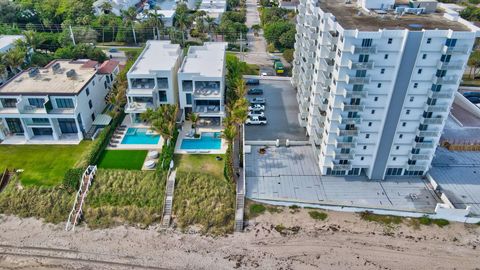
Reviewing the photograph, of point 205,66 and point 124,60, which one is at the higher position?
point 205,66

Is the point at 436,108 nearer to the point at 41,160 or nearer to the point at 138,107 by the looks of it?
the point at 138,107

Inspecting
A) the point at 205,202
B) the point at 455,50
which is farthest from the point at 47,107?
the point at 455,50

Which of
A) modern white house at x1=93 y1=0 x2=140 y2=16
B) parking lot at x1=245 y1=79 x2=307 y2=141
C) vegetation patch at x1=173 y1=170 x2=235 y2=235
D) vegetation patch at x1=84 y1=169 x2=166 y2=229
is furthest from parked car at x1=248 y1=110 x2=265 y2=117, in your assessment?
modern white house at x1=93 y1=0 x2=140 y2=16

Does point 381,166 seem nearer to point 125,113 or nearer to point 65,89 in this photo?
point 125,113

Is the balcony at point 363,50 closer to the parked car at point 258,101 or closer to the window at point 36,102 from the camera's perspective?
the parked car at point 258,101

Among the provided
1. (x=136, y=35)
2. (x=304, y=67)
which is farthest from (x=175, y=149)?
(x=136, y=35)
